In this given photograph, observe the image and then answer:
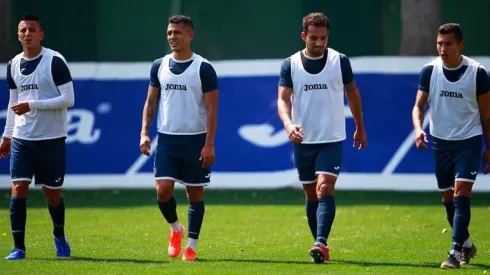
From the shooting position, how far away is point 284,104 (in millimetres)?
10609

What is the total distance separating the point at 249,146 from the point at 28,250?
6005mm

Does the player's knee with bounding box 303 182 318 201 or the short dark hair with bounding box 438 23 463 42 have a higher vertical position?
the short dark hair with bounding box 438 23 463 42

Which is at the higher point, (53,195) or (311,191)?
(311,191)

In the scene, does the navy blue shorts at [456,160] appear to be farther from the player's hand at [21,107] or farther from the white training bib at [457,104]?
the player's hand at [21,107]

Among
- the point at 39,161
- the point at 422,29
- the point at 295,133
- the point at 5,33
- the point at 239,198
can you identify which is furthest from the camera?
the point at 5,33

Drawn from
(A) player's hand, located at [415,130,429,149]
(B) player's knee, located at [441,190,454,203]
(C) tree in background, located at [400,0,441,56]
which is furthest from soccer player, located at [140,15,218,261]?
(C) tree in background, located at [400,0,441,56]

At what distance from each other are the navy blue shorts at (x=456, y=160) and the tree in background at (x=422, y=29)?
7.53 metres

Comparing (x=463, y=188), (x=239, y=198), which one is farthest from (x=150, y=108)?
(x=239, y=198)

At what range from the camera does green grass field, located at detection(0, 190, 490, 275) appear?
10094 millimetres

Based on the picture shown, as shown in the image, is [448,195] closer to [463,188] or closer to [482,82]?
[463,188]

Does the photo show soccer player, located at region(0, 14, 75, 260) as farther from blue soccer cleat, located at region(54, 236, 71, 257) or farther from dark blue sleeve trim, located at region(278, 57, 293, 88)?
dark blue sleeve trim, located at region(278, 57, 293, 88)

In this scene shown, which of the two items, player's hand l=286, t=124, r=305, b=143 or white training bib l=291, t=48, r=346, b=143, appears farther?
white training bib l=291, t=48, r=346, b=143

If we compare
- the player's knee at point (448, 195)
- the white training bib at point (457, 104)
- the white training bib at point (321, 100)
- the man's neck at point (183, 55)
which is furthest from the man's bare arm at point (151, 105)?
the player's knee at point (448, 195)

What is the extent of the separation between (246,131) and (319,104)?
6.48 meters
